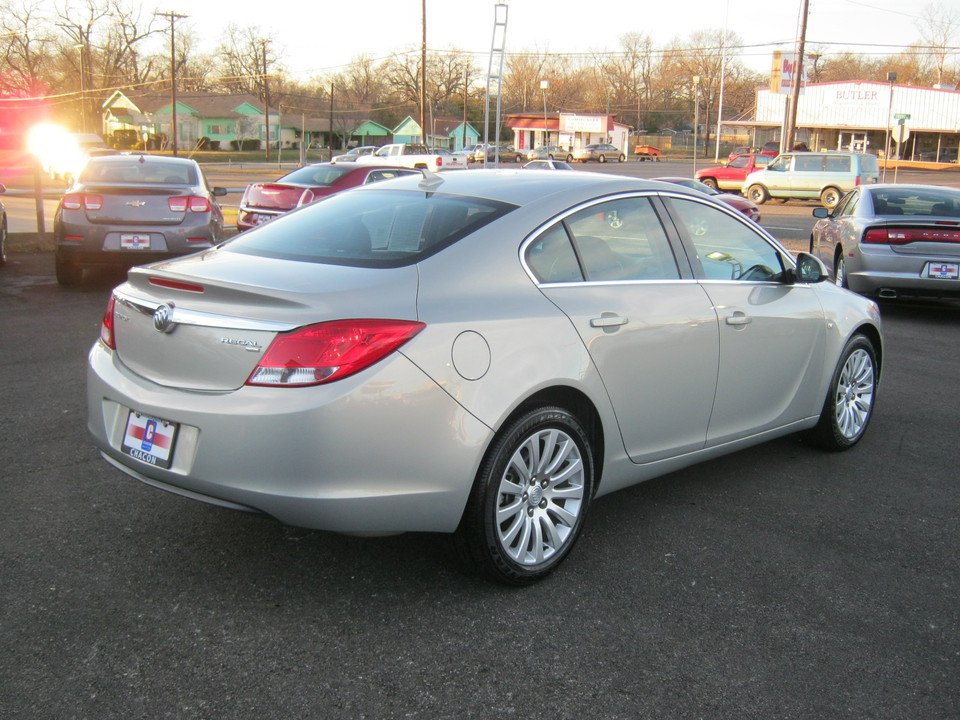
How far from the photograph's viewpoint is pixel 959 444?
563 centimetres

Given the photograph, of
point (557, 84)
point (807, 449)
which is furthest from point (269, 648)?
point (557, 84)

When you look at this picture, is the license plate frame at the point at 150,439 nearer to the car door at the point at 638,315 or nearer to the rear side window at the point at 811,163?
the car door at the point at 638,315

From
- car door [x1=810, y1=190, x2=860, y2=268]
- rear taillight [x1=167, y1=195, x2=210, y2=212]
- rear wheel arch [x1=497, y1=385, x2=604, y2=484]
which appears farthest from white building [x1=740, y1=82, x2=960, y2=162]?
rear wheel arch [x1=497, y1=385, x2=604, y2=484]

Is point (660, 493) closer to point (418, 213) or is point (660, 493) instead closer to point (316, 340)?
point (418, 213)

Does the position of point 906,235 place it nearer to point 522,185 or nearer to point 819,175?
point 522,185

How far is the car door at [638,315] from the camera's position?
12.2ft

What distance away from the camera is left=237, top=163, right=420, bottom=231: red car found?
1321cm

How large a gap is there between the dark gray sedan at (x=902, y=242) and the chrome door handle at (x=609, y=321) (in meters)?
7.27

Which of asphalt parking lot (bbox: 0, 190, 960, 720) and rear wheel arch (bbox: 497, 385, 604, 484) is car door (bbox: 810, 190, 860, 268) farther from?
rear wheel arch (bbox: 497, 385, 604, 484)

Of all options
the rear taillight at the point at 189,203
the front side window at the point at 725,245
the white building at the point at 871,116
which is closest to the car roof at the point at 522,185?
the front side window at the point at 725,245

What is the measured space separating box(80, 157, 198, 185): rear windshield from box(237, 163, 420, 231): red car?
1.75 metres

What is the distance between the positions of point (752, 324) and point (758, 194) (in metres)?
31.0

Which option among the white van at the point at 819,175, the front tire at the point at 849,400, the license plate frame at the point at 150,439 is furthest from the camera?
the white van at the point at 819,175

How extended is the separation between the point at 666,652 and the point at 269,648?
1.31 meters
